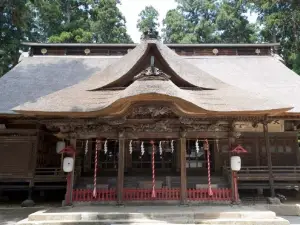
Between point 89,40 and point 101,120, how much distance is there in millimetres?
23882

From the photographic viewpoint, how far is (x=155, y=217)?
879 centimetres

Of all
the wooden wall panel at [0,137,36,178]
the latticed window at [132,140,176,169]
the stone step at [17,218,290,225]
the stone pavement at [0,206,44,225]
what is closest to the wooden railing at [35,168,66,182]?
the wooden wall panel at [0,137,36,178]

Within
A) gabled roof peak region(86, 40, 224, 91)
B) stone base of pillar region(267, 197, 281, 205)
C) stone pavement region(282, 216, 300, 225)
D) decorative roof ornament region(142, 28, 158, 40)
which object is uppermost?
decorative roof ornament region(142, 28, 158, 40)

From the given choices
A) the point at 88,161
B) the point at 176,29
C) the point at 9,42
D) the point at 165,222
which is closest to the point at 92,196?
the point at 165,222

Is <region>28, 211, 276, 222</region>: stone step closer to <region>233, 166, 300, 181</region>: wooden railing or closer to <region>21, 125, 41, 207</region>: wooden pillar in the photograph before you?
<region>233, 166, 300, 181</region>: wooden railing

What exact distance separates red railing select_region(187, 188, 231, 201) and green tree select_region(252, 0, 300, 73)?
46.5ft

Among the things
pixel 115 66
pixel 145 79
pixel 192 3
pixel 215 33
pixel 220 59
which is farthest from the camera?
pixel 192 3

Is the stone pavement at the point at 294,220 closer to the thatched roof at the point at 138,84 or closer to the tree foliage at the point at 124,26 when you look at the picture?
the thatched roof at the point at 138,84

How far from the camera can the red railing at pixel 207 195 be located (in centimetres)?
1059

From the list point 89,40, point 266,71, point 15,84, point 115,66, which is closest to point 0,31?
point 89,40

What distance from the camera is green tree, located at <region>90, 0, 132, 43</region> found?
3500 cm

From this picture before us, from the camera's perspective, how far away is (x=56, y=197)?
47.5ft

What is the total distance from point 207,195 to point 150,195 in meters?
2.28

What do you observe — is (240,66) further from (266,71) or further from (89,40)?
(89,40)
